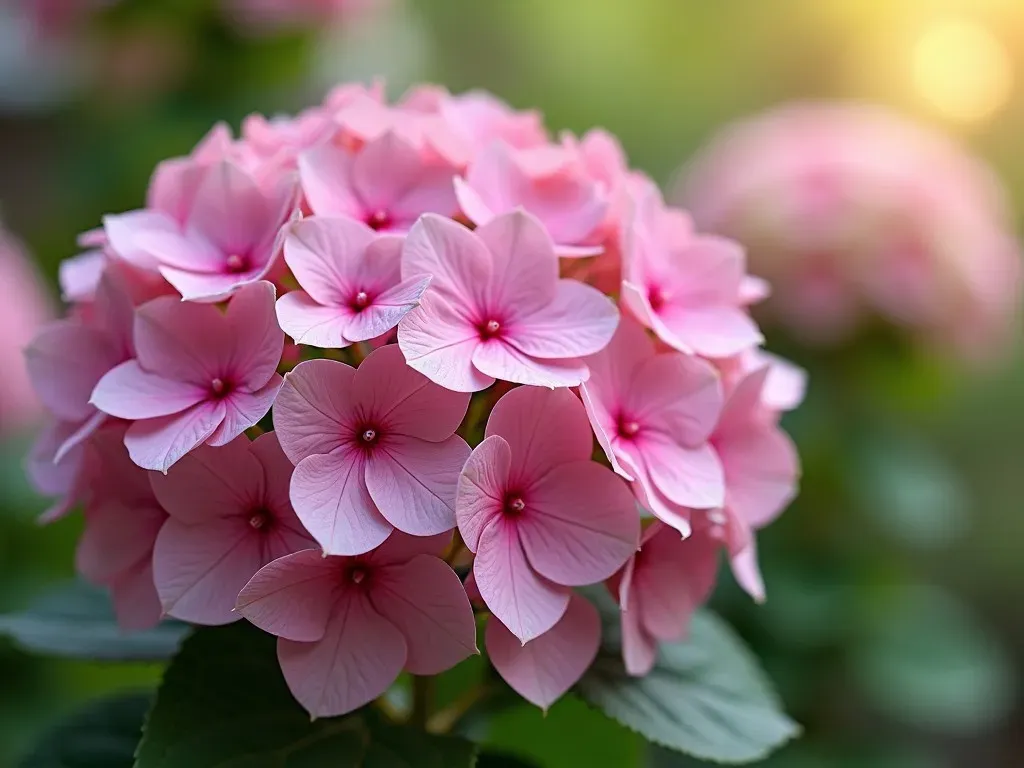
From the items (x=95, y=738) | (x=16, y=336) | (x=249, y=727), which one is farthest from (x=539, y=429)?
(x=16, y=336)

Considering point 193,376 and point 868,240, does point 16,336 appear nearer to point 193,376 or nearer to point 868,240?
point 193,376

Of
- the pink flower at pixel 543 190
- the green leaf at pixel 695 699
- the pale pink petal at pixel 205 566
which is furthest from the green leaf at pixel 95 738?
the pink flower at pixel 543 190

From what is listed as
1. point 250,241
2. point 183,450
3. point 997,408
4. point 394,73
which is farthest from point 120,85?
point 997,408

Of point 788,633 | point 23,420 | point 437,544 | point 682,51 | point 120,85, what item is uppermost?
point 437,544

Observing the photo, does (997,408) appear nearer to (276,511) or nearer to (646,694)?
(646,694)

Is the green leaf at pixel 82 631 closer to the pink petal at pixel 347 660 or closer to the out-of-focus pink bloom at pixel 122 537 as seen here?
the out-of-focus pink bloom at pixel 122 537

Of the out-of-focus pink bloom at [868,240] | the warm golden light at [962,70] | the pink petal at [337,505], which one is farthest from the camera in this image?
the warm golden light at [962,70]
